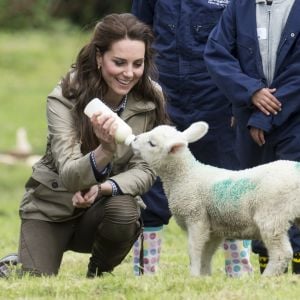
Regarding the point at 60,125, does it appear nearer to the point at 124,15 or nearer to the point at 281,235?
the point at 124,15

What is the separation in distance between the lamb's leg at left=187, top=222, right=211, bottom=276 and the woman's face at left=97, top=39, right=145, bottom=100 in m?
0.99

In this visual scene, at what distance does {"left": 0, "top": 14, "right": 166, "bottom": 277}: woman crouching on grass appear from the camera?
6.23m

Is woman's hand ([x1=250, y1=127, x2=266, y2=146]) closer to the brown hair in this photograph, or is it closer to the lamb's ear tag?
the brown hair

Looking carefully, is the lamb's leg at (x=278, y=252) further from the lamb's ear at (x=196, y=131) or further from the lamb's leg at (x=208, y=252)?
the lamb's ear at (x=196, y=131)

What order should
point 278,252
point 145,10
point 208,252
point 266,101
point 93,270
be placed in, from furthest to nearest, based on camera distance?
point 145,10 < point 93,270 < point 266,101 < point 208,252 < point 278,252

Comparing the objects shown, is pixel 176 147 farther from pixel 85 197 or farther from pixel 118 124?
pixel 85 197

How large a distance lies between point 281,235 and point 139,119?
135 cm

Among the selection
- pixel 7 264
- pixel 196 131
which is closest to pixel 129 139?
pixel 196 131

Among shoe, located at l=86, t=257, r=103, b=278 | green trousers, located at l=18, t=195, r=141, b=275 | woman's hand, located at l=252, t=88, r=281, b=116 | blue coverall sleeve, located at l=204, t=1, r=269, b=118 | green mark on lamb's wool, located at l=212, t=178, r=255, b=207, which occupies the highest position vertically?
blue coverall sleeve, located at l=204, t=1, r=269, b=118

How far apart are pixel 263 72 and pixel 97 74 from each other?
3.26 ft

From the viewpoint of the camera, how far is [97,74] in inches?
251

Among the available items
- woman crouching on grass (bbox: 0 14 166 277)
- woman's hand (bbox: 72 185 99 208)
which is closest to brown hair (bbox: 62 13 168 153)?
woman crouching on grass (bbox: 0 14 166 277)

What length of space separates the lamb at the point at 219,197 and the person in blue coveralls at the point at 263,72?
707 mm

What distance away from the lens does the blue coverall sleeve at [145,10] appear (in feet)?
24.2
